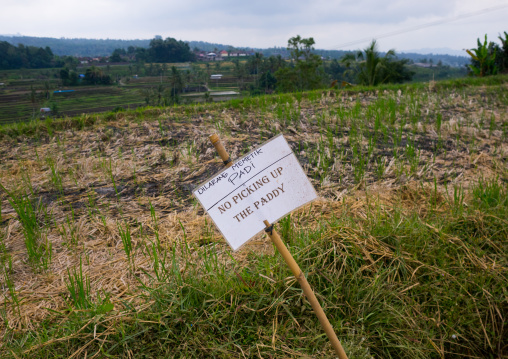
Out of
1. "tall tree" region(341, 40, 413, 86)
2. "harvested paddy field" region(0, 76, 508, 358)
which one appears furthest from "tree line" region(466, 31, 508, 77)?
"harvested paddy field" region(0, 76, 508, 358)

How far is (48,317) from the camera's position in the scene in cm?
134

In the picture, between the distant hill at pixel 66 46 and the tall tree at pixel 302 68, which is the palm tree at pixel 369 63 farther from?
the distant hill at pixel 66 46

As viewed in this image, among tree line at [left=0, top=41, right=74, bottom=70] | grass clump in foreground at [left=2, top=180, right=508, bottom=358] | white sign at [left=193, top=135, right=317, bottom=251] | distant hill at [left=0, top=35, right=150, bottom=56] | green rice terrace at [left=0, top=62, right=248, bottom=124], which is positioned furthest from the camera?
distant hill at [left=0, top=35, right=150, bottom=56]

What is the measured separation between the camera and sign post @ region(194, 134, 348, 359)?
1.02 meters

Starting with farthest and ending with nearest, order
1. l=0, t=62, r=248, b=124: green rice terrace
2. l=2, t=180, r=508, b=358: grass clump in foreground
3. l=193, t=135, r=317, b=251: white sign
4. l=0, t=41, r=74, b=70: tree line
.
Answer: l=0, t=41, r=74, b=70: tree line
l=0, t=62, r=248, b=124: green rice terrace
l=2, t=180, r=508, b=358: grass clump in foreground
l=193, t=135, r=317, b=251: white sign

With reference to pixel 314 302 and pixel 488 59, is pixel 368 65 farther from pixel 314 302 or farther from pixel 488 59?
pixel 314 302

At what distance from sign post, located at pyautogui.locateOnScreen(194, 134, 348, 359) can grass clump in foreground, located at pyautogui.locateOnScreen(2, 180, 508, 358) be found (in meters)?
0.28

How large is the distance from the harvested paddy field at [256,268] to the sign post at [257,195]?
338mm

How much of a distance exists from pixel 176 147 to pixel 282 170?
2213 millimetres

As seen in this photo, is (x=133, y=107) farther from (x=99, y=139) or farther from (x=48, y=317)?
(x=48, y=317)

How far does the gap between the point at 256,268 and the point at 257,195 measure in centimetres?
49

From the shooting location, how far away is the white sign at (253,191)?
3.34ft

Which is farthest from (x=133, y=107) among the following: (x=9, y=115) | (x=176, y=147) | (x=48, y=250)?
(x=48, y=250)

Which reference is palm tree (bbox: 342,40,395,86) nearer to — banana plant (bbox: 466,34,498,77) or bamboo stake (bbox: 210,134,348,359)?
banana plant (bbox: 466,34,498,77)
